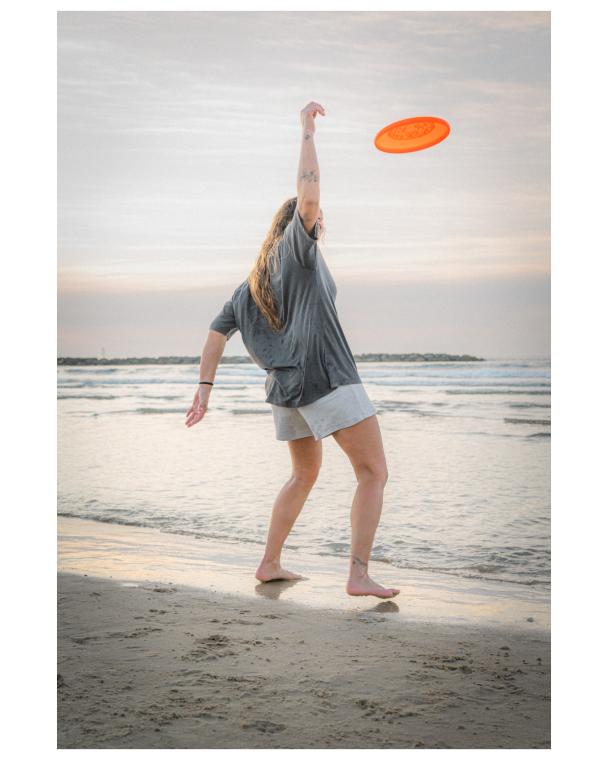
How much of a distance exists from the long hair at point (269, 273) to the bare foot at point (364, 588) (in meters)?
0.83

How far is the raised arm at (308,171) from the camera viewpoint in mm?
2334

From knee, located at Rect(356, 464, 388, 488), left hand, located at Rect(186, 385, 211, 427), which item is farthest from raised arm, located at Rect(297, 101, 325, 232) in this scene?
knee, located at Rect(356, 464, 388, 488)

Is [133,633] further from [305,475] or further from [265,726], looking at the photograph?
[305,475]

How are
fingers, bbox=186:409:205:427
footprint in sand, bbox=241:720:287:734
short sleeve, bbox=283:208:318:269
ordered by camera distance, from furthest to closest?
fingers, bbox=186:409:205:427, short sleeve, bbox=283:208:318:269, footprint in sand, bbox=241:720:287:734

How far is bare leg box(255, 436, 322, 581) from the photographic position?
2.84 m

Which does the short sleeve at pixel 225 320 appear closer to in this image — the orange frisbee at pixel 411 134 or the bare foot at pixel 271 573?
the orange frisbee at pixel 411 134

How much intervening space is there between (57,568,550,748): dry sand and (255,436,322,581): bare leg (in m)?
0.20

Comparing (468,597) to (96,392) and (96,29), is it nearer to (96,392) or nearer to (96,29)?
(96,29)

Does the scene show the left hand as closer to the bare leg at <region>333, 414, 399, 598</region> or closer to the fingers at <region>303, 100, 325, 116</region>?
the bare leg at <region>333, 414, 399, 598</region>

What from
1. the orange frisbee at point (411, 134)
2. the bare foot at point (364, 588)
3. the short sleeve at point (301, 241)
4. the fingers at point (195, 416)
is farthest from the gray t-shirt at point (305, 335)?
the bare foot at point (364, 588)
